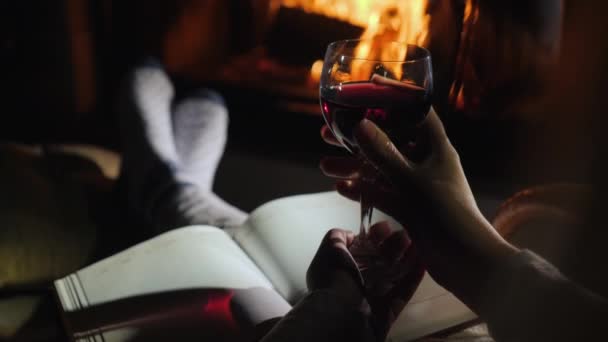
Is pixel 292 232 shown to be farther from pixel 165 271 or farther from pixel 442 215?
pixel 442 215

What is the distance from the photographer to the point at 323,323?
23.8 inches

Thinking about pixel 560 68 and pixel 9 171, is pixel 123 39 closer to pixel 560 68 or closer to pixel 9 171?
pixel 9 171

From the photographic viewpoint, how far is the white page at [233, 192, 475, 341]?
74 cm

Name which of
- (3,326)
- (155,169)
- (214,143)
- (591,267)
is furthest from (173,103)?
(591,267)

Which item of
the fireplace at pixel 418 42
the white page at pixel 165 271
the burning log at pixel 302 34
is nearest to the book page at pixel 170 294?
the white page at pixel 165 271

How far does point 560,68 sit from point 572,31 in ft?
0.39

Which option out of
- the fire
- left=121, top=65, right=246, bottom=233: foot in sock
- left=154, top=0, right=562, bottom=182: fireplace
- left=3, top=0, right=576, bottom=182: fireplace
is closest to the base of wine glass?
left=121, top=65, right=246, bottom=233: foot in sock

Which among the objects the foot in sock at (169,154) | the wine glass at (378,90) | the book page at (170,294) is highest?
the wine glass at (378,90)

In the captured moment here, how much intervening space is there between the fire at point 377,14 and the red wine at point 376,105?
137cm

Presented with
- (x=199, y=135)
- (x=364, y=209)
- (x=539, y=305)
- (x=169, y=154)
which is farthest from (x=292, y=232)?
(x=199, y=135)

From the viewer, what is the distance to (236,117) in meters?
2.24

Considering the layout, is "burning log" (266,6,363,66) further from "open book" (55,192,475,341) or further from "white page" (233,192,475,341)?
"open book" (55,192,475,341)

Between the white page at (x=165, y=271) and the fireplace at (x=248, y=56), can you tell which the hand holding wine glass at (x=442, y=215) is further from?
the fireplace at (x=248, y=56)

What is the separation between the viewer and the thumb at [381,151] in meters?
0.63
